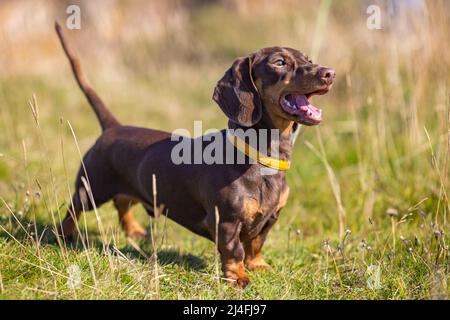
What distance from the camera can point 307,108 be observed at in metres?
2.90

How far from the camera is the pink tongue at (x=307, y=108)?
9.36ft

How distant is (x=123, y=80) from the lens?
29.6 ft

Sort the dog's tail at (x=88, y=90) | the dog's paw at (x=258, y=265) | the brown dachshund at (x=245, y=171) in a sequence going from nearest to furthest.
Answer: the brown dachshund at (x=245, y=171) < the dog's paw at (x=258, y=265) < the dog's tail at (x=88, y=90)

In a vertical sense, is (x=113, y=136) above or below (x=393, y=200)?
above

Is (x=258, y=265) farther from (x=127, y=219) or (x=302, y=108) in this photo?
(x=127, y=219)

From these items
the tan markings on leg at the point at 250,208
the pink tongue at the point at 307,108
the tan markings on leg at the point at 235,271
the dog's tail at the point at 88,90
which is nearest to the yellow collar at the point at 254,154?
the tan markings on leg at the point at 250,208

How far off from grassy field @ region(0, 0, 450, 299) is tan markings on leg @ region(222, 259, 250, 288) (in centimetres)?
7

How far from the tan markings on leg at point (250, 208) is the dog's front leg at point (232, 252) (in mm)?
65

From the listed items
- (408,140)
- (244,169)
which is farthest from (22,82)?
(244,169)

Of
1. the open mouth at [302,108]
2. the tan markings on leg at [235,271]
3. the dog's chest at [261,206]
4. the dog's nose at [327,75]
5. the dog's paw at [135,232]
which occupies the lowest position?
the dog's paw at [135,232]

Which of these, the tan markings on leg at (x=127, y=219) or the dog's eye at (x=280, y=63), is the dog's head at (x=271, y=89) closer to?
the dog's eye at (x=280, y=63)

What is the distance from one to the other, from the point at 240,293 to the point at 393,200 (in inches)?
80.9

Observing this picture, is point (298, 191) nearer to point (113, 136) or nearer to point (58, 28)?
point (113, 136)

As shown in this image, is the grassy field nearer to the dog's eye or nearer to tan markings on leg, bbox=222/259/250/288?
tan markings on leg, bbox=222/259/250/288
